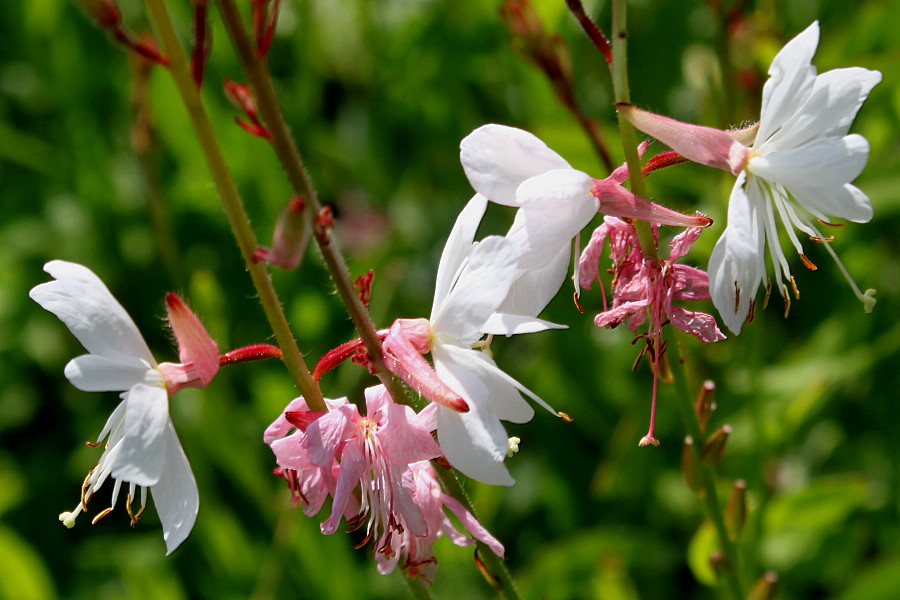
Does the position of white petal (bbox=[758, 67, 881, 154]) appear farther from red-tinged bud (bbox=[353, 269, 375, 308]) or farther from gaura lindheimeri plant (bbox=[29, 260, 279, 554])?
gaura lindheimeri plant (bbox=[29, 260, 279, 554])

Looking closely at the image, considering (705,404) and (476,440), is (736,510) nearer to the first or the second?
(705,404)

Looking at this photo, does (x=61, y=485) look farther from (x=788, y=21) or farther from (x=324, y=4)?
(x=788, y=21)

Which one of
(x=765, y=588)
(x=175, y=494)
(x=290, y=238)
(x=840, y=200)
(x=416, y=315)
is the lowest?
(x=416, y=315)

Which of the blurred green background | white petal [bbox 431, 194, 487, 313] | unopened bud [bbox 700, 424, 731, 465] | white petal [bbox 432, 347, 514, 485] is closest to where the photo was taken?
white petal [bbox 432, 347, 514, 485]

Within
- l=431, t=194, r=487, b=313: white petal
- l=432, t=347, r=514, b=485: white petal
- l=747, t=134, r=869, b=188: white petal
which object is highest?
l=747, t=134, r=869, b=188: white petal

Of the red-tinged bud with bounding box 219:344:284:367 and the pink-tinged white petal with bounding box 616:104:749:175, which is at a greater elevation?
the pink-tinged white petal with bounding box 616:104:749:175

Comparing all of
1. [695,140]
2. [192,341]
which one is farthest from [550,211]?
[192,341]

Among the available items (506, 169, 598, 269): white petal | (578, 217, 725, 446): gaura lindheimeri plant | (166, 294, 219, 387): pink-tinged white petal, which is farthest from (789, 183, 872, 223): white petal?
(166, 294, 219, 387): pink-tinged white petal

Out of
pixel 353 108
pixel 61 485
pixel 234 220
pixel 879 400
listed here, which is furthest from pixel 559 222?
pixel 353 108
